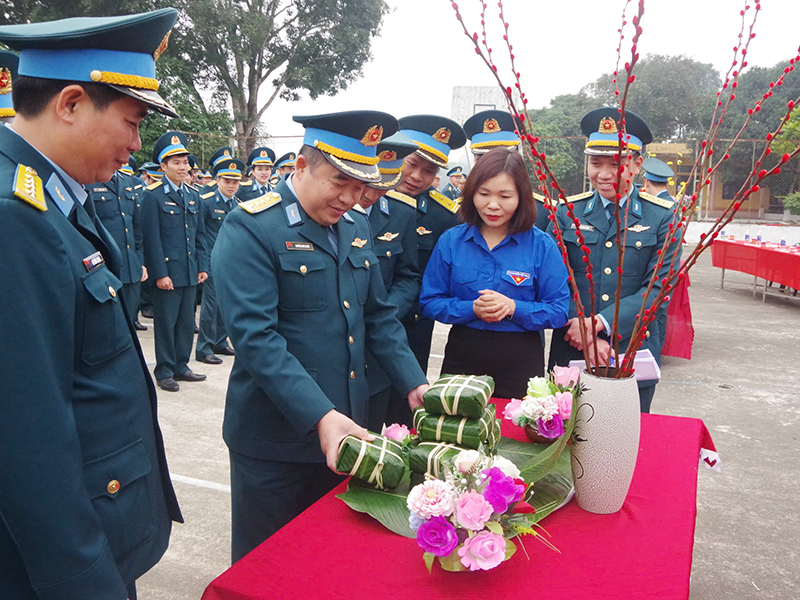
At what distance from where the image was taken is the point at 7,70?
2070mm

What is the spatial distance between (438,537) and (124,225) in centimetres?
523

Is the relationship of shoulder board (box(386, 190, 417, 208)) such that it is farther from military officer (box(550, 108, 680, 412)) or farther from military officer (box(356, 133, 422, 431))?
military officer (box(550, 108, 680, 412))

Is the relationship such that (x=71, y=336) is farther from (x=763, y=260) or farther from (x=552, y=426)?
(x=763, y=260)

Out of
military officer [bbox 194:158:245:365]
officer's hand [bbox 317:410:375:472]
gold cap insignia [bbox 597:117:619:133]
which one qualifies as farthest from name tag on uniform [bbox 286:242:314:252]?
military officer [bbox 194:158:245:365]

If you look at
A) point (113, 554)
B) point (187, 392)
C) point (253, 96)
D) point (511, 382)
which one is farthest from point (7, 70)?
point (253, 96)

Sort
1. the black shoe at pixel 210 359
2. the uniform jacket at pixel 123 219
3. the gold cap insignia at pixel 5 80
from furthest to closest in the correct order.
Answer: the black shoe at pixel 210 359 → the uniform jacket at pixel 123 219 → the gold cap insignia at pixel 5 80

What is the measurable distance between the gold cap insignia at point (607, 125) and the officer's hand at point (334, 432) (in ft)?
6.44

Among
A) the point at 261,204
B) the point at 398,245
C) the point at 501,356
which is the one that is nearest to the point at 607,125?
the point at 398,245

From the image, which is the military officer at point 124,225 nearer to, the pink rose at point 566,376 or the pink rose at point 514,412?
the pink rose at point 514,412

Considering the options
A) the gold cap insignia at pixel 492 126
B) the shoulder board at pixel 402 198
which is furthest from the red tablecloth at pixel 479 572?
the gold cap insignia at pixel 492 126

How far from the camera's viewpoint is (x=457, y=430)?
1311 mm

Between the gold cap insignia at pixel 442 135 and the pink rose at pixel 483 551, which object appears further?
the gold cap insignia at pixel 442 135

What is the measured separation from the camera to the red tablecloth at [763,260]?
8.04 meters

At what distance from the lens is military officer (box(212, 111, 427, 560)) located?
5.04 ft
